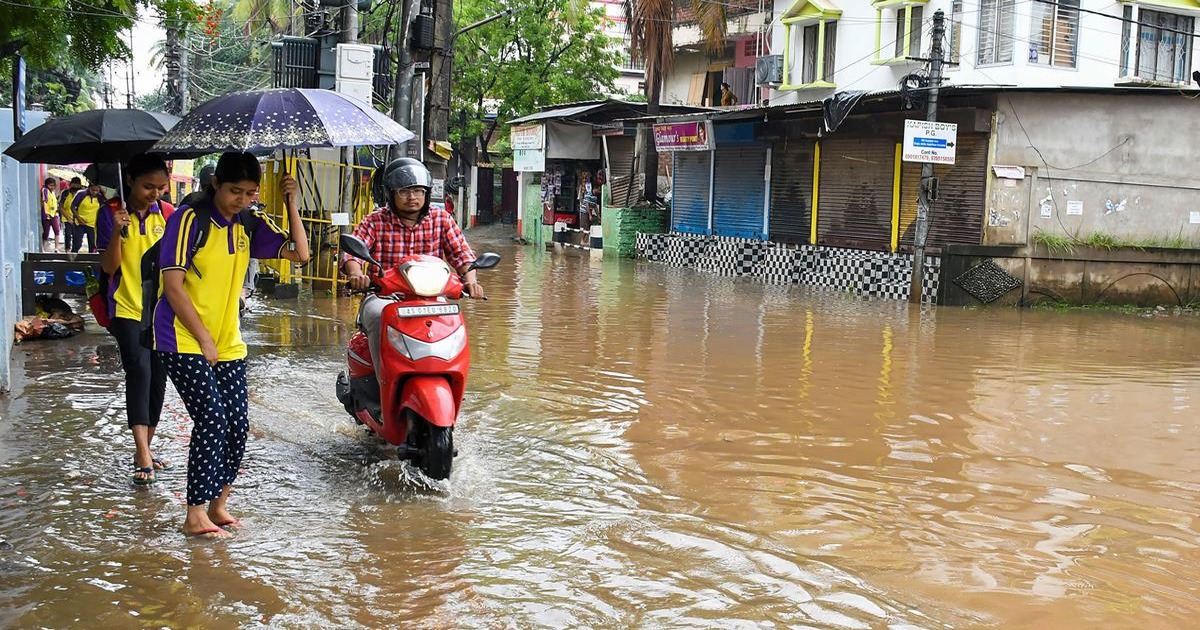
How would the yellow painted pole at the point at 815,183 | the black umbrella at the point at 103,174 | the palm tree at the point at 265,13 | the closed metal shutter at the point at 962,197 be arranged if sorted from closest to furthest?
the black umbrella at the point at 103,174 → the closed metal shutter at the point at 962,197 → the yellow painted pole at the point at 815,183 → the palm tree at the point at 265,13

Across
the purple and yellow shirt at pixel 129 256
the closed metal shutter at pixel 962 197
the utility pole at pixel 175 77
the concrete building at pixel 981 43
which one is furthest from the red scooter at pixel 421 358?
the utility pole at pixel 175 77

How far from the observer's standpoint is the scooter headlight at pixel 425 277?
18.6 feet

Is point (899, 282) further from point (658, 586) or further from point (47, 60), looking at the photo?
point (658, 586)

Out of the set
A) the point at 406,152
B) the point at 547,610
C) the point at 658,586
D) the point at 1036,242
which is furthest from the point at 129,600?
the point at 1036,242

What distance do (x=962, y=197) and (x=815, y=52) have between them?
1030 cm

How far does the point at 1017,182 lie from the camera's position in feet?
56.6

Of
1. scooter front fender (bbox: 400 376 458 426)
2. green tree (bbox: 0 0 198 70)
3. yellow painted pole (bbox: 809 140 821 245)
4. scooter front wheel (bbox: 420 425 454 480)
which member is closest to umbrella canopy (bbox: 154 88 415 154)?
scooter front fender (bbox: 400 376 458 426)

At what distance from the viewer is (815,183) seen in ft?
68.9

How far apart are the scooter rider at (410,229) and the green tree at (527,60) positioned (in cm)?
2907

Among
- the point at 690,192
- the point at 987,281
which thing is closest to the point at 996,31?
the point at 987,281

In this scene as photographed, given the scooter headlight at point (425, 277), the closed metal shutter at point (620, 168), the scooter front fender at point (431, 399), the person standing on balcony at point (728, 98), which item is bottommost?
the scooter front fender at point (431, 399)

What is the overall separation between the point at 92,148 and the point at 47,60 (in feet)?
7.31

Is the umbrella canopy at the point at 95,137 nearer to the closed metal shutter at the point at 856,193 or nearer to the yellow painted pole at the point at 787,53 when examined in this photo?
the closed metal shutter at the point at 856,193

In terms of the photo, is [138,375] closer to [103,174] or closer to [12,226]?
[103,174]
